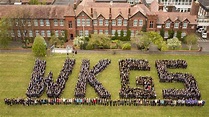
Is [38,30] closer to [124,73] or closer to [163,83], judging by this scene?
[124,73]

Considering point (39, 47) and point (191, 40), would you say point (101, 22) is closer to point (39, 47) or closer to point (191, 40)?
point (39, 47)

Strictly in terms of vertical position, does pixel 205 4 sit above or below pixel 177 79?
above

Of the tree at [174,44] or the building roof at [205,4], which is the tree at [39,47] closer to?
the tree at [174,44]

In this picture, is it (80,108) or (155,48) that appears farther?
(155,48)

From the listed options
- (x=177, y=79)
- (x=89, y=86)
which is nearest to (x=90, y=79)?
(x=89, y=86)

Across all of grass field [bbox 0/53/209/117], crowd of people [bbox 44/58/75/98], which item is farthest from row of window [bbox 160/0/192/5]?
crowd of people [bbox 44/58/75/98]

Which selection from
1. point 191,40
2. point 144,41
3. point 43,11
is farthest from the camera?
point 43,11

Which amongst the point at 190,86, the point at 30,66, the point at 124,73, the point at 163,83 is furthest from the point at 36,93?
the point at 190,86

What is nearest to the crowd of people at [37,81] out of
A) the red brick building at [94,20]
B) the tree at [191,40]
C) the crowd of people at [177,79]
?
the red brick building at [94,20]
